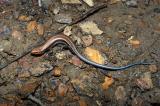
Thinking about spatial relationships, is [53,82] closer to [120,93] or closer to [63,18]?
[120,93]

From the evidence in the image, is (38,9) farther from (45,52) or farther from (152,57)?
(152,57)

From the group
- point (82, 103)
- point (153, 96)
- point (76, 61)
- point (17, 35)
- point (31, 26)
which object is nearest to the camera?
point (82, 103)

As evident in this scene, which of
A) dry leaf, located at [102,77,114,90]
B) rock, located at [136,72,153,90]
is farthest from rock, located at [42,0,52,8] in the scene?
rock, located at [136,72,153,90]

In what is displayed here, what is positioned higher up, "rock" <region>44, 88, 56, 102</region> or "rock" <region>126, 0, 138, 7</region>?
"rock" <region>126, 0, 138, 7</region>

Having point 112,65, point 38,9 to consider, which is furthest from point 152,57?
point 38,9

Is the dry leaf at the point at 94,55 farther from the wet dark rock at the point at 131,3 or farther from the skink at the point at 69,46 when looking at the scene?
the wet dark rock at the point at 131,3

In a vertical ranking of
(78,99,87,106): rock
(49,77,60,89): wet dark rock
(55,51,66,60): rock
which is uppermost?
(55,51,66,60): rock

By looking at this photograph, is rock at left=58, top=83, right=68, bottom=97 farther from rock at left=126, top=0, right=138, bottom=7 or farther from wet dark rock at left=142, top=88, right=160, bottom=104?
rock at left=126, top=0, right=138, bottom=7

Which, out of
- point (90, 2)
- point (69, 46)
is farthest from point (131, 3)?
point (69, 46)
